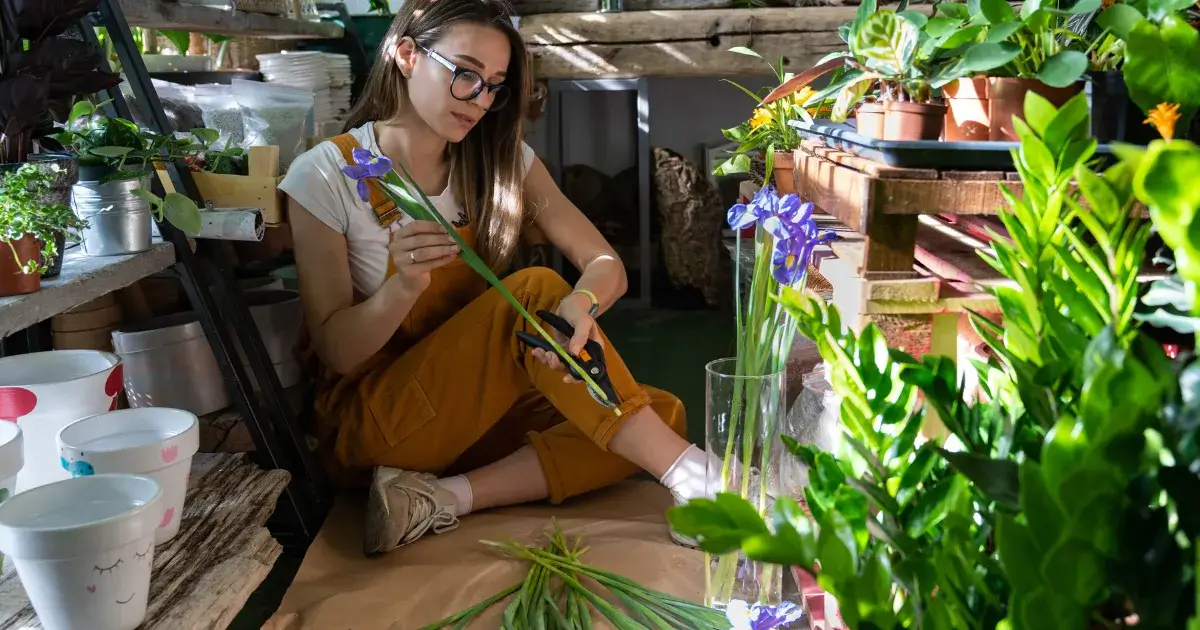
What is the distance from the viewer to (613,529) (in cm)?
179

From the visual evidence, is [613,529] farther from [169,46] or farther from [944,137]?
[169,46]

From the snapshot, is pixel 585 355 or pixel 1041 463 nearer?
pixel 1041 463

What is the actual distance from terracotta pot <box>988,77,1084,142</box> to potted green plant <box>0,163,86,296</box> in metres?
1.08

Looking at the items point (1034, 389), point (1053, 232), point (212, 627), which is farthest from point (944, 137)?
point (212, 627)

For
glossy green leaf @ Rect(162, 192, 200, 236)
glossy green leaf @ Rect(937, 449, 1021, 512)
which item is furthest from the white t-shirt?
glossy green leaf @ Rect(937, 449, 1021, 512)

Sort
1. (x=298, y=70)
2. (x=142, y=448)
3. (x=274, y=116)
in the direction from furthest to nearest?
1. (x=298, y=70)
2. (x=274, y=116)
3. (x=142, y=448)

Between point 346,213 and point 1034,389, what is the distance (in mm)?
1592

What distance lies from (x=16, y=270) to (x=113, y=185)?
241 mm

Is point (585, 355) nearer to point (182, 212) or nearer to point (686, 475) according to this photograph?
point (686, 475)

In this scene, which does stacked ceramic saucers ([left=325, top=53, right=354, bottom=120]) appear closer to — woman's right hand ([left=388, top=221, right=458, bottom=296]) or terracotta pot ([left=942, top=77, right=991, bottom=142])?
woman's right hand ([left=388, top=221, right=458, bottom=296])

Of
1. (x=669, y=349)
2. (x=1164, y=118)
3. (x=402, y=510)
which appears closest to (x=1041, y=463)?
(x=1164, y=118)

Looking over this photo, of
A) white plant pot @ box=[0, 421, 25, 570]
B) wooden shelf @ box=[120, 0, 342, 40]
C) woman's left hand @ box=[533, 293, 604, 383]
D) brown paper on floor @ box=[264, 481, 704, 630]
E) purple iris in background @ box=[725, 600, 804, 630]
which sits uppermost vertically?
wooden shelf @ box=[120, 0, 342, 40]

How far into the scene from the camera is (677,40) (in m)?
3.51

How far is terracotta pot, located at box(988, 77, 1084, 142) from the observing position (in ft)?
3.62
